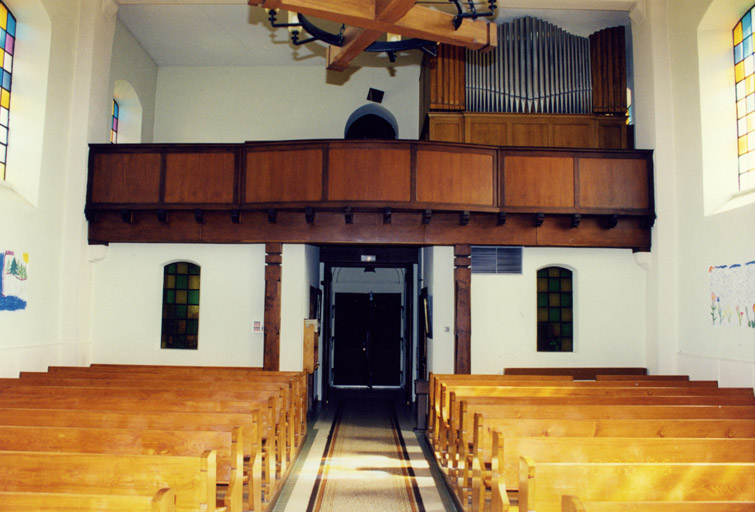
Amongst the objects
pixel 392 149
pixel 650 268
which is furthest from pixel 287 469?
pixel 650 268

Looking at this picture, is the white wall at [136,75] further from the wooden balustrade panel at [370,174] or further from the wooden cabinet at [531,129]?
the wooden cabinet at [531,129]

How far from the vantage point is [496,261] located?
9945mm

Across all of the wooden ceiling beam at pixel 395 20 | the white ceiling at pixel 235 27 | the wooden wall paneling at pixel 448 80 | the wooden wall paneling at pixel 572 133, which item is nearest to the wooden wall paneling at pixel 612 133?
the wooden wall paneling at pixel 572 133

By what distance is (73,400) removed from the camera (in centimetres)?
544

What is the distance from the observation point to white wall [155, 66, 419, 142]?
1209 centimetres

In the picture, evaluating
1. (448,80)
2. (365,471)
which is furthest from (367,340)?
(365,471)

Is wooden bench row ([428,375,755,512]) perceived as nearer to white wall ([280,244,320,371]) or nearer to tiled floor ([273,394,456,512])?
tiled floor ([273,394,456,512])

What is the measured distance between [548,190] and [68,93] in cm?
733

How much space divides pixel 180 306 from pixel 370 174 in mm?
4070

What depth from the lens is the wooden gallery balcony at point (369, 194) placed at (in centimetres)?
887

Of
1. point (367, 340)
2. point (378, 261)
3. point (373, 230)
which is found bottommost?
point (367, 340)

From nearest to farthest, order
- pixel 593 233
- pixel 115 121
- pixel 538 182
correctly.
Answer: pixel 538 182
pixel 593 233
pixel 115 121

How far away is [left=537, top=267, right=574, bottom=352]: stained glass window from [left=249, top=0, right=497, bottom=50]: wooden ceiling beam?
254 inches

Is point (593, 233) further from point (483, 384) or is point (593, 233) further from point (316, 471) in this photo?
point (316, 471)
